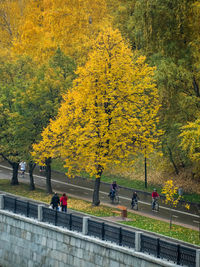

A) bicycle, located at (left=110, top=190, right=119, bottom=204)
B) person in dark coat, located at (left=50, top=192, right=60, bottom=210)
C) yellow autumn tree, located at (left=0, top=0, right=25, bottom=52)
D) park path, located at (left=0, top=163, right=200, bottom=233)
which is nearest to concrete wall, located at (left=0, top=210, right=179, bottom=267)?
person in dark coat, located at (left=50, top=192, right=60, bottom=210)

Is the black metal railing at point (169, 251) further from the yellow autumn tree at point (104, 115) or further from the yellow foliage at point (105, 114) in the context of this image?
the yellow autumn tree at point (104, 115)

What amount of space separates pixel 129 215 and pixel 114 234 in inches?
363

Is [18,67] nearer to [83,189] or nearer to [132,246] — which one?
[83,189]

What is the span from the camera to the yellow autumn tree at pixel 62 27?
50.4 meters

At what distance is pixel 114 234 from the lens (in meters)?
22.1

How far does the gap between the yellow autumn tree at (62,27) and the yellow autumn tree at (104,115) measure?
53.4 feet

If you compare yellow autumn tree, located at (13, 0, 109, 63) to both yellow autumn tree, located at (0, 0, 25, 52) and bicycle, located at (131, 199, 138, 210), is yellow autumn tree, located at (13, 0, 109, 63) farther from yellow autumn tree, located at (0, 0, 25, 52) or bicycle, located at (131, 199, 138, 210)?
bicycle, located at (131, 199, 138, 210)

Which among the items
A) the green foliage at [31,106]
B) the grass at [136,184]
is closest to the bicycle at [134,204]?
the grass at [136,184]

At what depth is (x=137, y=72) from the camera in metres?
32.8

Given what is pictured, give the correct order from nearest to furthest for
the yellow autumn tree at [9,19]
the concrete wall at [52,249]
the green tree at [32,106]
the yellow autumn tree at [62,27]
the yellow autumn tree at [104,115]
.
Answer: the concrete wall at [52,249]
the yellow autumn tree at [104,115]
the green tree at [32,106]
the yellow autumn tree at [62,27]
the yellow autumn tree at [9,19]

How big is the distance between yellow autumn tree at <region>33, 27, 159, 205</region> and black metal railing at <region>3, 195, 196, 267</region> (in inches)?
206

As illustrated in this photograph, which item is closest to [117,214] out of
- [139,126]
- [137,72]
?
[139,126]

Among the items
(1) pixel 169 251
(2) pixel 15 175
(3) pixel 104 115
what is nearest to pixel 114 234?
(1) pixel 169 251

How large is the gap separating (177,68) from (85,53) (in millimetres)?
15487
